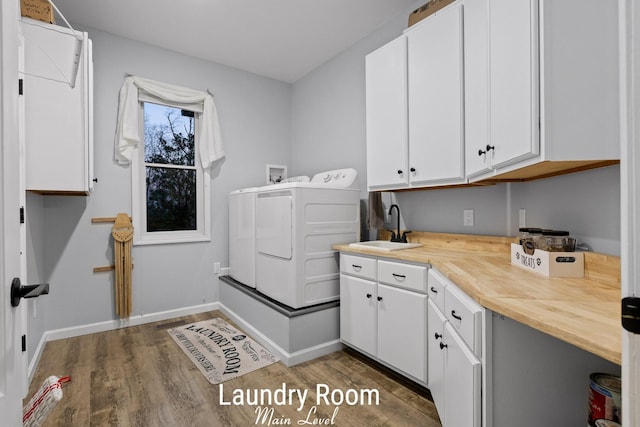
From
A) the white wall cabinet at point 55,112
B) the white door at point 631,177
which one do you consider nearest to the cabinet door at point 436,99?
the white door at point 631,177

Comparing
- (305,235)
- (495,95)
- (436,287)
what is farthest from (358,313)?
(495,95)

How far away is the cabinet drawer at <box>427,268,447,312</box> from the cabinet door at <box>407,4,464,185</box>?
61 cm

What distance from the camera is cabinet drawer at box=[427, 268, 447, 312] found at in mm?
1671

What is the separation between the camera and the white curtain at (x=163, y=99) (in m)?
3.14

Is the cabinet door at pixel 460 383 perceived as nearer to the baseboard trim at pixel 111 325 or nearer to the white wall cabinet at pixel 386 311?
the white wall cabinet at pixel 386 311

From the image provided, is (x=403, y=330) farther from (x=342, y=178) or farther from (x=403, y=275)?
(x=342, y=178)

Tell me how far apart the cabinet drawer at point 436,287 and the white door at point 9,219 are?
1.61 metres

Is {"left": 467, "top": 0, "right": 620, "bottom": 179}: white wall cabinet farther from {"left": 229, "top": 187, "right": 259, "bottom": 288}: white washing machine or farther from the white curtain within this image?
the white curtain

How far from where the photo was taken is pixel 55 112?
2.24m

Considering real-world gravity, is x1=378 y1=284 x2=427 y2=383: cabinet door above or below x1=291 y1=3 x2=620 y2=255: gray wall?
below

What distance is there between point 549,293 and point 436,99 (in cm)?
137

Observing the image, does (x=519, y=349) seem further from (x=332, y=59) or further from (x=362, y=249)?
(x=332, y=59)

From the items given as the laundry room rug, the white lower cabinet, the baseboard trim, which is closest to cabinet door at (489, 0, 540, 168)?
the white lower cabinet

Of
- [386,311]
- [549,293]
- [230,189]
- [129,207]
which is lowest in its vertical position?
[386,311]
